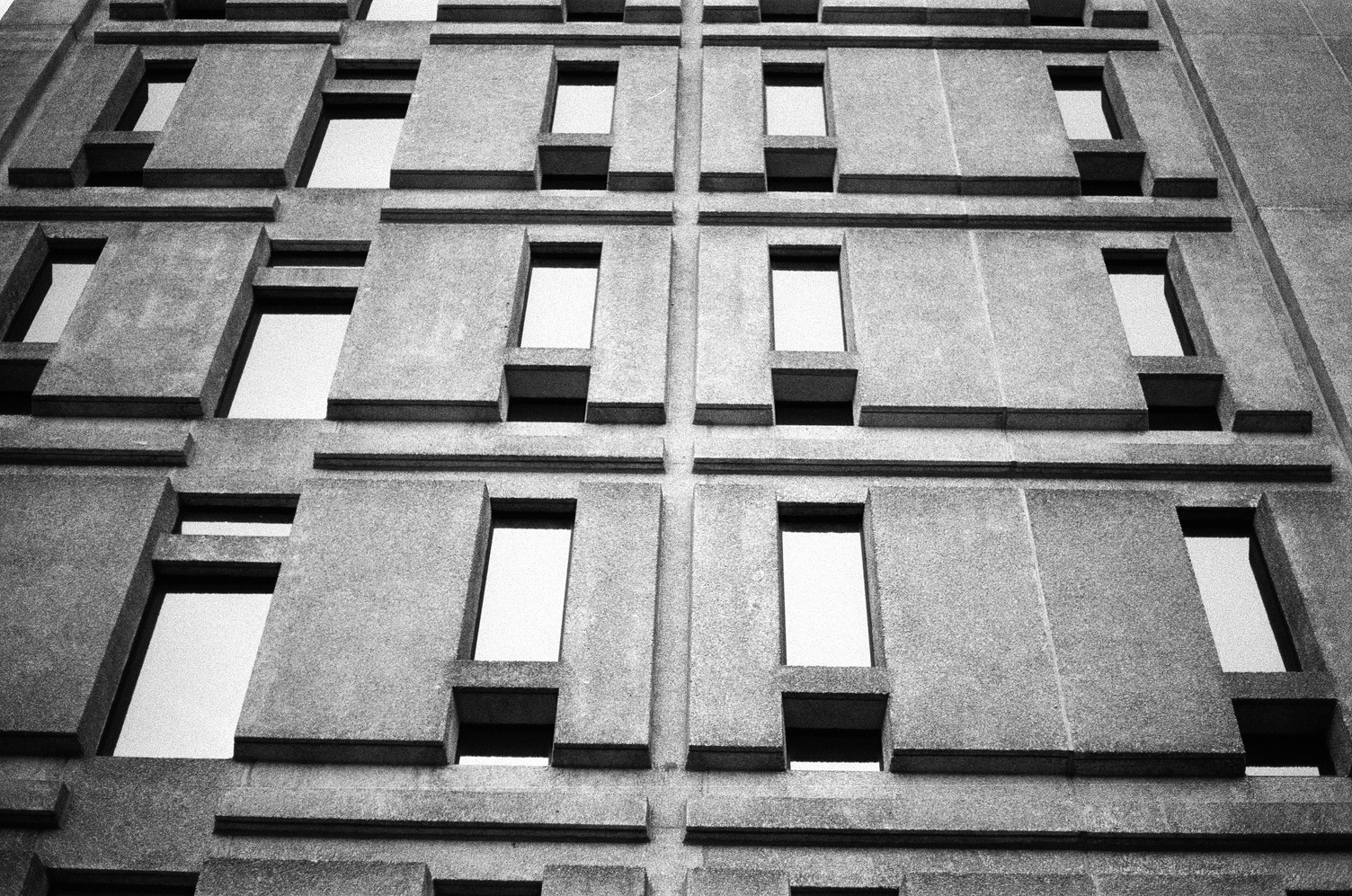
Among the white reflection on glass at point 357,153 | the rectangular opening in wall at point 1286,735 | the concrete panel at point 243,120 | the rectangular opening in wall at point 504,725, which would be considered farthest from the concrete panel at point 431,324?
the rectangular opening in wall at point 1286,735

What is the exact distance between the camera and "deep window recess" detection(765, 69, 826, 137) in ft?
56.0

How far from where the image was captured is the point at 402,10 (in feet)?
62.4

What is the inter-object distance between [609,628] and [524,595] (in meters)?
1.15

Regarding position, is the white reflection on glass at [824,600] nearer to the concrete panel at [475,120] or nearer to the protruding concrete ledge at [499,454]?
the protruding concrete ledge at [499,454]

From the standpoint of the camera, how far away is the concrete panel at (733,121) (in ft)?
52.3

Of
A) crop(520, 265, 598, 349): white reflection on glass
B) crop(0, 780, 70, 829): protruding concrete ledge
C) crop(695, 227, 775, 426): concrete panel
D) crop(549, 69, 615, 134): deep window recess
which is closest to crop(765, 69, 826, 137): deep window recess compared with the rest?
crop(549, 69, 615, 134): deep window recess

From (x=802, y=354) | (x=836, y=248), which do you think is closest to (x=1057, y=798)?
(x=802, y=354)

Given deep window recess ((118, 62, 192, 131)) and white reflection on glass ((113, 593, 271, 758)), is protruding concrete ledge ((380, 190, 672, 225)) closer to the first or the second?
deep window recess ((118, 62, 192, 131))

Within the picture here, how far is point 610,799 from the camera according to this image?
1098 centimetres

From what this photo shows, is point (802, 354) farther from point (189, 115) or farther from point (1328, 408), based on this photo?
point (189, 115)

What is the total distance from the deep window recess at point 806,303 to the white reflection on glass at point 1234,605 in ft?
14.6

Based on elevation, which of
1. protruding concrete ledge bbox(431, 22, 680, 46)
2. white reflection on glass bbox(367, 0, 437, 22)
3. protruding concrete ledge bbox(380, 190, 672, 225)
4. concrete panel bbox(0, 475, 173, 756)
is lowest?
concrete panel bbox(0, 475, 173, 756)

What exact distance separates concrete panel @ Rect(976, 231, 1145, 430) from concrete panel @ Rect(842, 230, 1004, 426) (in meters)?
0.21

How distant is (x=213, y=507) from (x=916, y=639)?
286 inches
